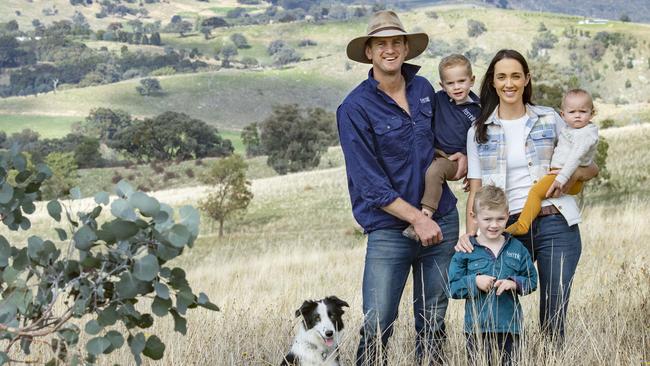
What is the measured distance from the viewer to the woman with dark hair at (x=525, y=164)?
4645 mm

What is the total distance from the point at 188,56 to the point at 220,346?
179m

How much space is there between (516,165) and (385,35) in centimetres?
101

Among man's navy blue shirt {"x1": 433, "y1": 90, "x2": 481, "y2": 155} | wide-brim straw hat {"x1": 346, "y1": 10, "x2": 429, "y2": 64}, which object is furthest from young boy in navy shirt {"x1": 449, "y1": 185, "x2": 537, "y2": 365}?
wide-brim straw hat {"x1": 346, "y1": 10, "x2": 429, "y2": 64}

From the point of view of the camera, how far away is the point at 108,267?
2885 mm

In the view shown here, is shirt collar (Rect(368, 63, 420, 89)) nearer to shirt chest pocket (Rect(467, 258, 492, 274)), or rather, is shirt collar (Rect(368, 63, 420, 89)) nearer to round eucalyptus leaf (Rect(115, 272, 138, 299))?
shirt chest pocket (Rect(467, 258, 492, 274))

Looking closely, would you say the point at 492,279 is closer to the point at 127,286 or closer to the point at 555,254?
the point at 555,254

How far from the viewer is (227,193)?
1801 inches

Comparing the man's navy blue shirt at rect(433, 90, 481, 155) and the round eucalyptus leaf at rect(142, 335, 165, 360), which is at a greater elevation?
the man's navy blue shirt at rect(433, 90, 481, 155)

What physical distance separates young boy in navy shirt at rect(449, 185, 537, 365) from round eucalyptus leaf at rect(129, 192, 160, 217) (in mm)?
2179

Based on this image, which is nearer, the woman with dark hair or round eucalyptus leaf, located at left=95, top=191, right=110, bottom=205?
round eucalyptus leaf, located at left=95, top=191, right=110, bottom=205

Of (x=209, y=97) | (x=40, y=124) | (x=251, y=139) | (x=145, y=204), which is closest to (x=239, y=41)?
(x=209, y=97)

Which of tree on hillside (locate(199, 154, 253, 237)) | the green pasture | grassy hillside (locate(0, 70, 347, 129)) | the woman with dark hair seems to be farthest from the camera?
grassy hillside (locate(0, 70, 347, 129))

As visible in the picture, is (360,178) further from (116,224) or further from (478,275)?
(116,224)

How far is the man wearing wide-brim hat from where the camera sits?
4.66 metres
